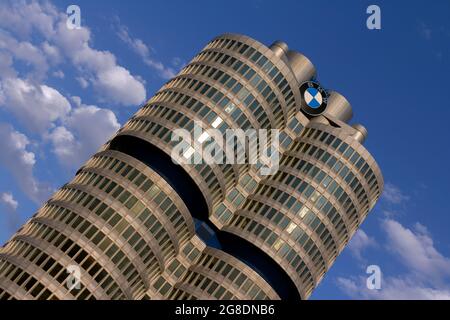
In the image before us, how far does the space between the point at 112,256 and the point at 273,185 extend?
29.1 m

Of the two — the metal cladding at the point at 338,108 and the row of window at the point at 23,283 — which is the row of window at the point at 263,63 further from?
the row of window at the point at 23,283

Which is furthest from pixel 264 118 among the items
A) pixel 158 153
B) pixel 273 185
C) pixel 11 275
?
pixel 11 275

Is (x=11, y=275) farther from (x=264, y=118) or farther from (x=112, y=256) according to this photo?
(x=264, y=118)

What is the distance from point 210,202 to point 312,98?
30759 mm

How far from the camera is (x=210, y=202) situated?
77.3 metres

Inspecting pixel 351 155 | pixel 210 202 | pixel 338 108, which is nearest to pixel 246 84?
pixel 210 202

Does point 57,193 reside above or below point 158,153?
below

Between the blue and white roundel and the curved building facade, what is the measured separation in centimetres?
20

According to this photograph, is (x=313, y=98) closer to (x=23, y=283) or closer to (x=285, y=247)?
(x=285, y=247)

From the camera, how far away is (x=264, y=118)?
83.4m

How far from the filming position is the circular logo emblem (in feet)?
309

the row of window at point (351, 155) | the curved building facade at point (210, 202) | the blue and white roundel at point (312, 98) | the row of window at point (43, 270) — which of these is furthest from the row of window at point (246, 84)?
the row of window at point (43, 270)

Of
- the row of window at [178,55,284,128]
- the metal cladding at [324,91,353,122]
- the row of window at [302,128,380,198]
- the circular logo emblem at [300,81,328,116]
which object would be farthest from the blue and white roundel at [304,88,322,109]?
the row of window at [178,55,284,128]
